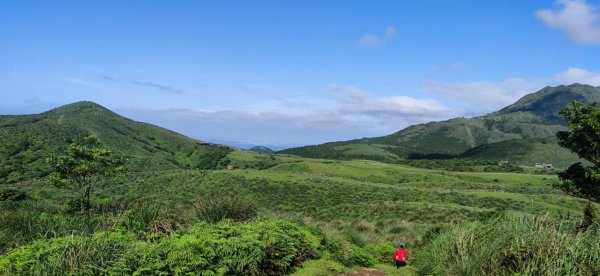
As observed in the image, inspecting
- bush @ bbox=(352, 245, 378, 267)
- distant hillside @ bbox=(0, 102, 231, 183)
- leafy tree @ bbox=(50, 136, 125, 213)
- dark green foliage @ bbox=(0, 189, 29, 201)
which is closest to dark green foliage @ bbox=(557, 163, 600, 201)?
bush @ bbox=(352, 245, 378, 267)

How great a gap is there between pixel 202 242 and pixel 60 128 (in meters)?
119

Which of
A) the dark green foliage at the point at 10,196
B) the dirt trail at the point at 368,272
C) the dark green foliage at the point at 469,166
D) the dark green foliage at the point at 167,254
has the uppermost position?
the dark green foliage at the point at 469,166

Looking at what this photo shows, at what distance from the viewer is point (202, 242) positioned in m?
7.93

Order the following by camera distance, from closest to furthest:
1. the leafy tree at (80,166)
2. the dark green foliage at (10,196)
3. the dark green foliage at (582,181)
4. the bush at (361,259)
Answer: the bush at (361,259)
the dark green foliage at (582,181)
the leafy tree at (80,166)
the dark green foliage at (10,196)

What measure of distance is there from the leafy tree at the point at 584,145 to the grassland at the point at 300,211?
8.15ft

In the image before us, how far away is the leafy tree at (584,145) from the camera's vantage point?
21.3m

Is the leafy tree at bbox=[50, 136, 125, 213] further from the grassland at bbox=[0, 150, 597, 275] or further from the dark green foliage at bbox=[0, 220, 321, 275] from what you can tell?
the dark green foliage at bbox=[0, 220, 321, 275]

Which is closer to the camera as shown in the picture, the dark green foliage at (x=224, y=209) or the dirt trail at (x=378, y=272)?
the dirt trail at (x=378, y=272)

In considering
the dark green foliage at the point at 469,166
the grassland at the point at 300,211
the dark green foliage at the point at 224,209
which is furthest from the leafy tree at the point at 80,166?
the dark green foliage at the point at 469,166

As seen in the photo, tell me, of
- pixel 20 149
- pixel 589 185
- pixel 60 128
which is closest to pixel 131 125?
pixel 60 128

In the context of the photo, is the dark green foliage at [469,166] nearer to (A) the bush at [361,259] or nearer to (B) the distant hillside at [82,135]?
(B) the distant hillside at [82,135]

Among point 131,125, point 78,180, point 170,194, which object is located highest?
point 131,125

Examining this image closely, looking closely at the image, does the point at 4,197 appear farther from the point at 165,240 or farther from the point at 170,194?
the point at 165,240

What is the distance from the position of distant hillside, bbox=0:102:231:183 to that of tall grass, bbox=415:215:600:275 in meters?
37.0
